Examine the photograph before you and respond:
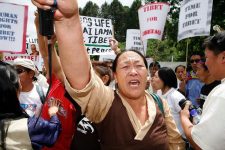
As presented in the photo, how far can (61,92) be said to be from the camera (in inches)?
109

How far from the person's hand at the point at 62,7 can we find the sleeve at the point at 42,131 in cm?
76

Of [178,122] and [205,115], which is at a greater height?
[205,115]

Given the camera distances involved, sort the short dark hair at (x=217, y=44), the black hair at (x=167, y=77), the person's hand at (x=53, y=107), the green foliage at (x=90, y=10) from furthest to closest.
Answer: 1. the green foliage at (x=90, y=10)
2. the black hair at (x=167, y=77)
3. the person's hand at (x=53, y=107)
4. the short dark hair at (x=217, y=44)

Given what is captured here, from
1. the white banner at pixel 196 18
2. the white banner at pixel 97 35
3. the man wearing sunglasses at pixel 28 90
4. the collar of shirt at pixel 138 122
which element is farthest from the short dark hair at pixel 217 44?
the white banner at pixel 97 35

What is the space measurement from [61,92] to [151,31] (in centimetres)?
393

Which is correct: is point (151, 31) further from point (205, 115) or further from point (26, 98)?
point (205, 115)

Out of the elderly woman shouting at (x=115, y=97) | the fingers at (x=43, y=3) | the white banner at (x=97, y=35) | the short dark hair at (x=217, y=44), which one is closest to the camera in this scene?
the fingers at (x=43, y=3)

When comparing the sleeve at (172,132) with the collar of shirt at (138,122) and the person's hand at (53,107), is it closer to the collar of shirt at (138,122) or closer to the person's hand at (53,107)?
the collar of shirt at (138,122)

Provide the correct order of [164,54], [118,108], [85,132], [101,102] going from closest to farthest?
[101,102]
[118,108]
[85,132]
[164,54]

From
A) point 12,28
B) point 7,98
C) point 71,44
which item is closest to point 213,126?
point 71,44

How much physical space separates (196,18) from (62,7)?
459cm

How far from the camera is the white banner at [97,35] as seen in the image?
6.99m

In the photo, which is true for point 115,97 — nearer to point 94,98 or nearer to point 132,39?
point 94,98

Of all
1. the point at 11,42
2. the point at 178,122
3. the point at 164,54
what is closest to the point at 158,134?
the point at 178,122
